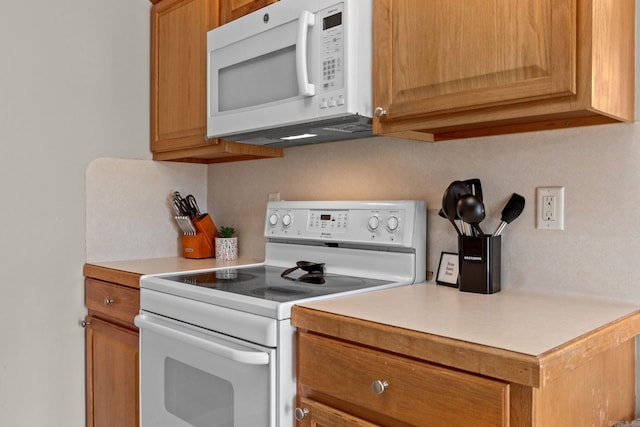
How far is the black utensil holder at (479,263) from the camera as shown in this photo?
1396mm

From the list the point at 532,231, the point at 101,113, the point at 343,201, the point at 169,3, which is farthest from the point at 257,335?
the point at 169,3

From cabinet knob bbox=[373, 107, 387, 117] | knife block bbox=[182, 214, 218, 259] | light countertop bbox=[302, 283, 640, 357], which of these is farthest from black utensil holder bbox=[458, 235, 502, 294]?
knife block bbox=[182, 214, 218, 259]

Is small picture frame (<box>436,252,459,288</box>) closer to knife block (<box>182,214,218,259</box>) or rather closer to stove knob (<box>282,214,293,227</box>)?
stove knob (<box>282,214,293,227</box>)

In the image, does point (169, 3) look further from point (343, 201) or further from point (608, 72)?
point (608, 72)

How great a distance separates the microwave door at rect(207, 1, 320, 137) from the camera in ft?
4.97

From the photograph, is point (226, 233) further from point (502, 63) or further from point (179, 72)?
point (502, 63)

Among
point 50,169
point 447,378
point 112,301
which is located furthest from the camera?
point 50,169

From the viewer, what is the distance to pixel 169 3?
85.5 inches

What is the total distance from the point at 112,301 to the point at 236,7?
1.18m

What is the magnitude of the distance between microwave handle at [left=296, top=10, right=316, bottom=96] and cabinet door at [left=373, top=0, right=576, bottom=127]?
195mm

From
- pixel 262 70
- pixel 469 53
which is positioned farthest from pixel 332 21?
pixel 469 53

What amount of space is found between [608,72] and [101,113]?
1.89 metres

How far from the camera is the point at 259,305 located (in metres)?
1.26

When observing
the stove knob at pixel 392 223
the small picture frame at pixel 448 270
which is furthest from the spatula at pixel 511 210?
the stove knob at pixel 392 223
